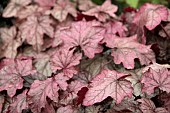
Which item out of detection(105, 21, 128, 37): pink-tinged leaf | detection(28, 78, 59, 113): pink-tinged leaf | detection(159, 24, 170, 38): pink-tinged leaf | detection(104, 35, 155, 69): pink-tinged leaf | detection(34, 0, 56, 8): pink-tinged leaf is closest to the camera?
detection(28, 78, 59, 113): pink-tinged leaf

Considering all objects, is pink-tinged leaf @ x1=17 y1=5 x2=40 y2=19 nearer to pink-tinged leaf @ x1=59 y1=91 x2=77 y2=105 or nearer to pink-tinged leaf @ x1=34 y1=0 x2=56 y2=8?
pink-tinged leaf @ x1=34 y1=0 x2=56 y2=8

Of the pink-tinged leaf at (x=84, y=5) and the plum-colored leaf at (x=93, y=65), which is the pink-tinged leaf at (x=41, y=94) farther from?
the pink-tinged leaf at (x=84, y=5)

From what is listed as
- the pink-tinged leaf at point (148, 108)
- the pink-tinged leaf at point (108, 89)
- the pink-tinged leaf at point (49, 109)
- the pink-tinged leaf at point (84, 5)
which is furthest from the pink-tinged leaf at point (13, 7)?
the pink-tinged leaf at point (148, 108)

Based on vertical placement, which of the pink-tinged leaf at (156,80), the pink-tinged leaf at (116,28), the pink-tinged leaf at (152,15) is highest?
the pink-tinged leaf at (152,15)

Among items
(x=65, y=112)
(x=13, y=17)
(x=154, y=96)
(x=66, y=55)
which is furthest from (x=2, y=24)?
(x=154, y=96)

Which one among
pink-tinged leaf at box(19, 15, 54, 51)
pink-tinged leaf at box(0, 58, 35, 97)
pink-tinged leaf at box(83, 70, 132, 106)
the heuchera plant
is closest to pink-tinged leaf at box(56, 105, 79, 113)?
the heuchera plant
